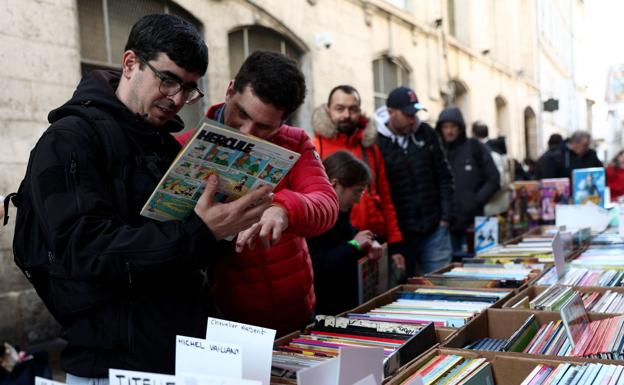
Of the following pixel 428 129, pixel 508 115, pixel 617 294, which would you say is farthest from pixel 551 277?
pixel 508 115

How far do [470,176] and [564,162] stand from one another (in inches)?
79.5

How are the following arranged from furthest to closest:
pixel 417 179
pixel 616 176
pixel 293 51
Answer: pixel 293 51
pixel 616 176
pixel 417 179

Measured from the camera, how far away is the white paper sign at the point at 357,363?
1.03 metres

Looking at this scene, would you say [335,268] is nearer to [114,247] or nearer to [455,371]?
[455,371]

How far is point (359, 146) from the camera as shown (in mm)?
3494

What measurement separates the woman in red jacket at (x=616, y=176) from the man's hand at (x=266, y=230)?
16.4 feet

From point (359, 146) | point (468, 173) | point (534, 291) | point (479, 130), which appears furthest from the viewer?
point (479, 130)

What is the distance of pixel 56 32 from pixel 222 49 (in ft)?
6.15

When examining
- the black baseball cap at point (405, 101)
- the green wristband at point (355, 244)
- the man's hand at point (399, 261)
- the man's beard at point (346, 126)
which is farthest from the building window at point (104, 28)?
the green wristband at point (355, 244)

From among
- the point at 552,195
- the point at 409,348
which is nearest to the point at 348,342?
the point at 409,348

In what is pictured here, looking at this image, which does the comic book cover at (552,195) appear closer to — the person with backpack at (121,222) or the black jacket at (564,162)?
the black jacket at (564,162)

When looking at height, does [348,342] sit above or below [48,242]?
below

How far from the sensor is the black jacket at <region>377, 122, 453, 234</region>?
12.3ft

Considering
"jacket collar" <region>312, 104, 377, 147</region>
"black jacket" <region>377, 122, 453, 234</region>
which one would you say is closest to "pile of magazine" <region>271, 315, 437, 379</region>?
"jacket collar" <region>312, 104, 377, 147</region>
